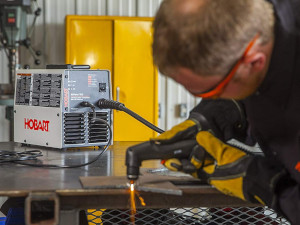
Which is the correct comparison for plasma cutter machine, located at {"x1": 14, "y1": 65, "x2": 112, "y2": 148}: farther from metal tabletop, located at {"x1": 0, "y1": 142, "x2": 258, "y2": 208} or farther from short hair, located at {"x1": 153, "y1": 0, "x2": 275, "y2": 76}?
short hair, located at {"x1": 153, "y1": 0, "x2": 275, "y2": 76}

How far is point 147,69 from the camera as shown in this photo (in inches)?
149

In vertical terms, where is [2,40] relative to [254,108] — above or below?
above

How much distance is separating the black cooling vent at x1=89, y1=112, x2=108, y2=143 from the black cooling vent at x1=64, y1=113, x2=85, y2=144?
0.04 m

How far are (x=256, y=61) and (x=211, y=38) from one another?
12 centimetres

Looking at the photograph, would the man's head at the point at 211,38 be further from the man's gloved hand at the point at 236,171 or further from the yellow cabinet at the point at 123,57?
the yellow cabinet at the point at 123,57

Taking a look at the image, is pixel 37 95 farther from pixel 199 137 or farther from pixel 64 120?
pixel 199 137

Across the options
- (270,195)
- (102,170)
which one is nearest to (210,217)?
(102,170)

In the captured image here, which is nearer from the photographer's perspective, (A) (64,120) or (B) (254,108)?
(B) (254,108)

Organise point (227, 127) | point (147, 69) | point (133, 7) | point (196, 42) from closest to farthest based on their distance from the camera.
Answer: point (196, 42), point (227, 127), point (147, 69), point (133, 7)

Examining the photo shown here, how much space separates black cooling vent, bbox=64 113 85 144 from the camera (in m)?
1.72

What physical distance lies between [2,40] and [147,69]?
1.07m

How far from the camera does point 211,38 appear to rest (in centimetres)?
93

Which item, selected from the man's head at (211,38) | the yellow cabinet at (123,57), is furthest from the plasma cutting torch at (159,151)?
the yellow cabinet at (123,57)

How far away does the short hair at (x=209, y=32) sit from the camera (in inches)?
36.4
